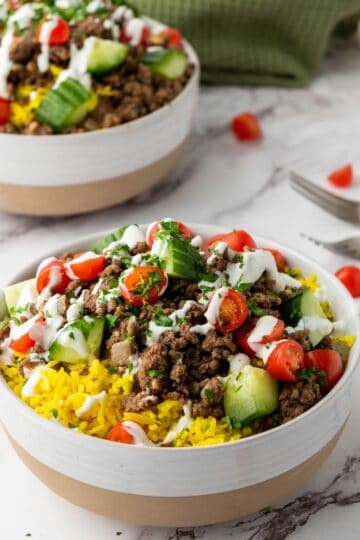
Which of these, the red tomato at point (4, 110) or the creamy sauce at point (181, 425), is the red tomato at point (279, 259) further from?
the red tomato at point (4, 110)

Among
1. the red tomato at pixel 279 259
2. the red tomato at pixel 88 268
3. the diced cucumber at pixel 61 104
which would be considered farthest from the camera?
the diced cucumber at pixel 61 104

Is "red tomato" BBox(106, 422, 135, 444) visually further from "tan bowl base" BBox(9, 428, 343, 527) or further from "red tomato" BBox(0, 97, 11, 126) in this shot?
"red tomato" BBox(0, 97, 11, 126)

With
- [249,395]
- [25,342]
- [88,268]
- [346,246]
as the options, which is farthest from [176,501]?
[346,246]

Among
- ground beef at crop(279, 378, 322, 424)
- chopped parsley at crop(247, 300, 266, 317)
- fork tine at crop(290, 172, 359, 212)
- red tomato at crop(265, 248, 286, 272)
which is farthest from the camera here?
fork tine at crop(290, 172, 359, 212)

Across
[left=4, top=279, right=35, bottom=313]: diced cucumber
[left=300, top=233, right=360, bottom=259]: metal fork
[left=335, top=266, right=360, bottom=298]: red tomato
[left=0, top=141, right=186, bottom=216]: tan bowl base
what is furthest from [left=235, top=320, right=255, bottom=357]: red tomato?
[left=0, top=141, right=186, bottom=216]: tan bowl base

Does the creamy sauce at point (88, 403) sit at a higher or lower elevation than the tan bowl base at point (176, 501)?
higher

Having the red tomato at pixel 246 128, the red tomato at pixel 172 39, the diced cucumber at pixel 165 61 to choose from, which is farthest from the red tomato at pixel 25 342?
the red tomato at pixel 246 128
